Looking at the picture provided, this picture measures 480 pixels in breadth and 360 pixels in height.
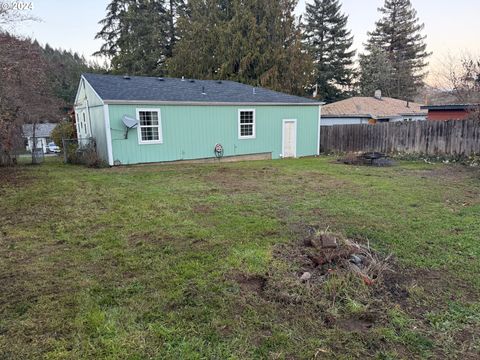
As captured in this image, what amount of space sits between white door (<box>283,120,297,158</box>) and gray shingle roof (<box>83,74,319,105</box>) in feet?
3.46

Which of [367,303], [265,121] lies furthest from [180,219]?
[265,121]

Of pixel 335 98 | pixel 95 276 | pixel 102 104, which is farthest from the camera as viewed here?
pixel 335 98

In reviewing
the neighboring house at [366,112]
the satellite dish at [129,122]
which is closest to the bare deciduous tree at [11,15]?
the satellite dish at [129,122]

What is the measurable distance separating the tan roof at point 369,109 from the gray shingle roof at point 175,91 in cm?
655

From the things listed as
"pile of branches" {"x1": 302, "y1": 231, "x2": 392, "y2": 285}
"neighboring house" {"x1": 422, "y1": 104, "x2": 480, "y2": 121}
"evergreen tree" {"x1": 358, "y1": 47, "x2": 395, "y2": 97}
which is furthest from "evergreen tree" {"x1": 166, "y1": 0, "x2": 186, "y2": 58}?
"pile of branches" {"x1": 302, "y1": 231, "x2": 392, "y2": 285}

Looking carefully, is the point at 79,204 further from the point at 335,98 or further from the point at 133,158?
the point at 335,98

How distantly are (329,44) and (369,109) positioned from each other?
44.5 feet

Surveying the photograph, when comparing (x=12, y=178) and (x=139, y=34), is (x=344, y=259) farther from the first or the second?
(x=139, y=34)

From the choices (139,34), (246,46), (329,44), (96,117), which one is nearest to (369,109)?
(246,46)

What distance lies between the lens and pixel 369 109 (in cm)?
2211

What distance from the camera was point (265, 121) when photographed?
14.8m

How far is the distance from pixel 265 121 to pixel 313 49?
64.0 feet

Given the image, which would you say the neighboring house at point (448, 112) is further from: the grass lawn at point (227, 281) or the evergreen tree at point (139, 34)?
the evergreen tree at point (139, 34)

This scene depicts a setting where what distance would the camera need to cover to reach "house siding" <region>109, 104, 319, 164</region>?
463 inches
